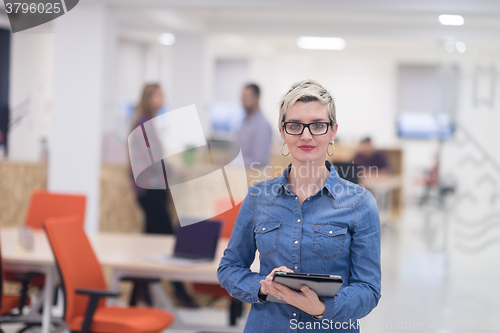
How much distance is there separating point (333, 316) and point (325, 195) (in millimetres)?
328

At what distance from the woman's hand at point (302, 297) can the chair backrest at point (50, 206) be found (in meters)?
3.12

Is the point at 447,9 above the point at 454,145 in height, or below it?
above

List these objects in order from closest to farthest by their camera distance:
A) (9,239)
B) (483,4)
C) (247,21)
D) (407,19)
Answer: (9,239), (483,4), (407,19), (247,21)

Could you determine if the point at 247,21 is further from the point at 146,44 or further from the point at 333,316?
the point at 333,316

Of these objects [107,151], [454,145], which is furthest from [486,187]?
[107,151]

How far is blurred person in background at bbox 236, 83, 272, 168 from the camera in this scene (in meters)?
5.08

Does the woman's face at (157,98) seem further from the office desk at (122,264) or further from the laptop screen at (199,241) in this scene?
the laptop screen at (199,241)

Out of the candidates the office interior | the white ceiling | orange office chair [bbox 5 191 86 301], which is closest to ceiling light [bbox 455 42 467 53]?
the office interior

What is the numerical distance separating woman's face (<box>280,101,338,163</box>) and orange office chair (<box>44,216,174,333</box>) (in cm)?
160

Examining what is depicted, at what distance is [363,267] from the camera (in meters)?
1.50

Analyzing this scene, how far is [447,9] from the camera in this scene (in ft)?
17.6

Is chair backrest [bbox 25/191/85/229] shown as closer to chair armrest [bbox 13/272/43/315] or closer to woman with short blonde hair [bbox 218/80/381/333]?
chair armrest [bbox 13/272/43/315]

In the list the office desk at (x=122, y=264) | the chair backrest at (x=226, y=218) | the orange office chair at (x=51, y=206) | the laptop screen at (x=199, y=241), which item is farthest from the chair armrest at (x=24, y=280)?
the chair backrest at (x=226, y=218)

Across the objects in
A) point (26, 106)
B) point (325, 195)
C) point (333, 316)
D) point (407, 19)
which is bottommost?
point (333, 316)
